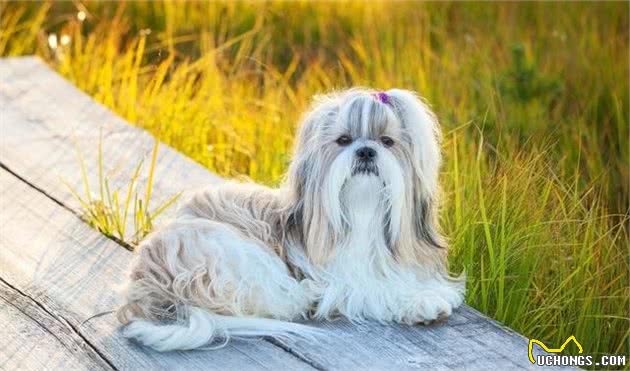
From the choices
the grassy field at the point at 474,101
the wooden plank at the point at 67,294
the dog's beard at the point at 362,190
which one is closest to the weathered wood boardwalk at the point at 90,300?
the wooden plank at the point at 67,294

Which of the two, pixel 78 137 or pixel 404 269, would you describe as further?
pixel 78 137

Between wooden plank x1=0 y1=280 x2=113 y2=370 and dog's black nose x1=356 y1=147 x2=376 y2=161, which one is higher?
dog's black nose x1=356 y1=147 x2=376 y2=161

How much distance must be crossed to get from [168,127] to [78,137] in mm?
519

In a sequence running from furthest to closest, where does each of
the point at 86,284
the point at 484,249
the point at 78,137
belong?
the point at 78,137
the point at 484,249
the point at 86,284

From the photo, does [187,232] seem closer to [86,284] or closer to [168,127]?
[86,284]

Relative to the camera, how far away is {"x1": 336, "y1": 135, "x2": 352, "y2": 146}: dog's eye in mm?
3883

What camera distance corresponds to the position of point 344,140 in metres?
3.88

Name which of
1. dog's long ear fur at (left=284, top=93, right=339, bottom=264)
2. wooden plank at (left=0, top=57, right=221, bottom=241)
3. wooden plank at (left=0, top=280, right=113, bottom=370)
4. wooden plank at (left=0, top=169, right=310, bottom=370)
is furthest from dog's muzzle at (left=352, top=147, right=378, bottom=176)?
wooden plank at (left=0, top=57, right=221, bottom=241)

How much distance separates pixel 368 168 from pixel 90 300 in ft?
3.94

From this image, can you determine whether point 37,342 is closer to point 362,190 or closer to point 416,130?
point 362,190

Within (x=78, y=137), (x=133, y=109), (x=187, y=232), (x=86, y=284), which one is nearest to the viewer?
(x=187, y=232)

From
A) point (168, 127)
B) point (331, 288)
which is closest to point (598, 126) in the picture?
point (168, 127)

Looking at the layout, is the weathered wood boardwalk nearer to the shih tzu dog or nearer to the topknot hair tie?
the shih tzu dog

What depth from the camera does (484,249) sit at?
4.73 m
